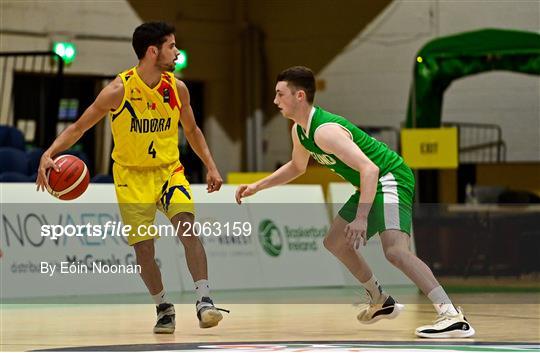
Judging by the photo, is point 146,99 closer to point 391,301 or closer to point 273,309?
point 391,301

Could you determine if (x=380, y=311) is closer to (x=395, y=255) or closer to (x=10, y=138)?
(x=395, y=255)

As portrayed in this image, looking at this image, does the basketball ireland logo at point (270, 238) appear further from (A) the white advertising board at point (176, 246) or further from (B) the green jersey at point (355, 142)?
(B) the green jersey at point (355, 142)

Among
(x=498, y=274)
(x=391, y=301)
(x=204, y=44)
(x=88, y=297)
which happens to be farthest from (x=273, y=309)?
(x=204, y=44)

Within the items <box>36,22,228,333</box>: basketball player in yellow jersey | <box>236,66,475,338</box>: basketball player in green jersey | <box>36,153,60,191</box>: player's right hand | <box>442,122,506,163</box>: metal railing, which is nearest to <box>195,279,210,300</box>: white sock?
<box>36,22,228,333</box>: basketball player in yellow jersey

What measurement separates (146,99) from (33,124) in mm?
11751

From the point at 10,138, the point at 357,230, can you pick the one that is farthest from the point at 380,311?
the point at 10,138

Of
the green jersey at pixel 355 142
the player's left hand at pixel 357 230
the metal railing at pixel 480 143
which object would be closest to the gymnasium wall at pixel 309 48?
the metal railing at pixel 480 143

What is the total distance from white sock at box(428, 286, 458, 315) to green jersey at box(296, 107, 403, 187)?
805 mm

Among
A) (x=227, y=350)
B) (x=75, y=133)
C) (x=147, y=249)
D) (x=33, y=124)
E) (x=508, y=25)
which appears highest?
(x=508, y=25)

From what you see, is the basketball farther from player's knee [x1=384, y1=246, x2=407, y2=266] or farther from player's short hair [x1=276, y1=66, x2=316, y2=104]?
player's knee [x1=384, y1=246, x2=407, y2=266]

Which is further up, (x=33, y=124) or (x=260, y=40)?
(x=260, y=40)

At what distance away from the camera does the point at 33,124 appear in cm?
1866

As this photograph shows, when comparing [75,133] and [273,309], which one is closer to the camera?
[75,133]

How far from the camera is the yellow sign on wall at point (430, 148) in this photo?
611 inches
